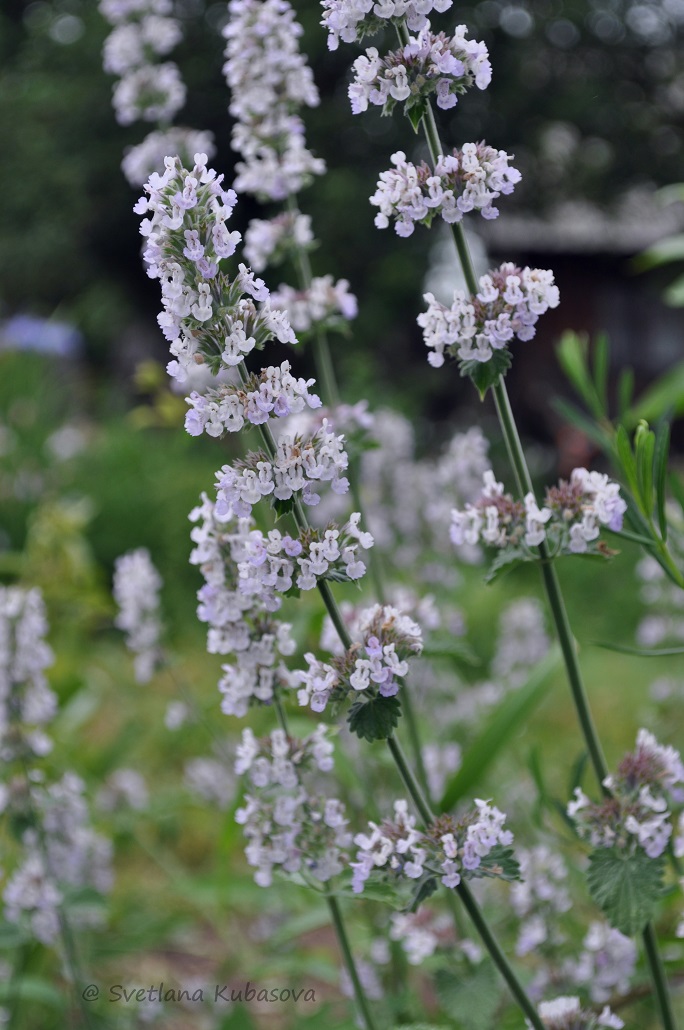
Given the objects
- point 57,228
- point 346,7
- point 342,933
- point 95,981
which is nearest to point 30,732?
point 342,933

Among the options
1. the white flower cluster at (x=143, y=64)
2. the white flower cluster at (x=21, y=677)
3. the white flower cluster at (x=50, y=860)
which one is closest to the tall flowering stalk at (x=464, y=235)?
the white flower cluster at (x=21, y=677)

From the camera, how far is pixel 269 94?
1.95 m

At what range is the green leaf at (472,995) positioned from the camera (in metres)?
1.42

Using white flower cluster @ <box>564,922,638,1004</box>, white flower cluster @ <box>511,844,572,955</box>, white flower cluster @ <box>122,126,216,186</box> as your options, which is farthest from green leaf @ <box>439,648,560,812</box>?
white flower cluster @ <box>122,126,216,186</box>

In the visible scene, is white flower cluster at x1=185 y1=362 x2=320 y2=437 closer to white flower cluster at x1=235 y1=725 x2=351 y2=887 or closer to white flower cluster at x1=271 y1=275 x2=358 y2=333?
white flower cluster at x1=235 y1=725 x2=351 y2=887

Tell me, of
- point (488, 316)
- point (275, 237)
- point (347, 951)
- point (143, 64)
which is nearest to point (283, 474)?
point (488, 316)

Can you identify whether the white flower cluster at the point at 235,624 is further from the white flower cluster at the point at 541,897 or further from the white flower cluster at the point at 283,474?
the white flower cluster at the point at 541,897

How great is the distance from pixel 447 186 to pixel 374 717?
592mm

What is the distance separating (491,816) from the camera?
4.03 feet

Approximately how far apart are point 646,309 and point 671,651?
54.1 ft

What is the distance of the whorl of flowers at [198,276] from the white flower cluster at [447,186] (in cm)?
18

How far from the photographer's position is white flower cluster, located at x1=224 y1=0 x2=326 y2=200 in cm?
189

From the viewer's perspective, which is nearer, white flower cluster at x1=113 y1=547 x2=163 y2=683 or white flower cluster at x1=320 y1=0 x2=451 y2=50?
white flower cluster at x1=320 y1=0 x2=451 y2=50

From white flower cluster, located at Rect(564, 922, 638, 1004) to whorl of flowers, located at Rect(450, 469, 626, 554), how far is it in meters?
0.68
